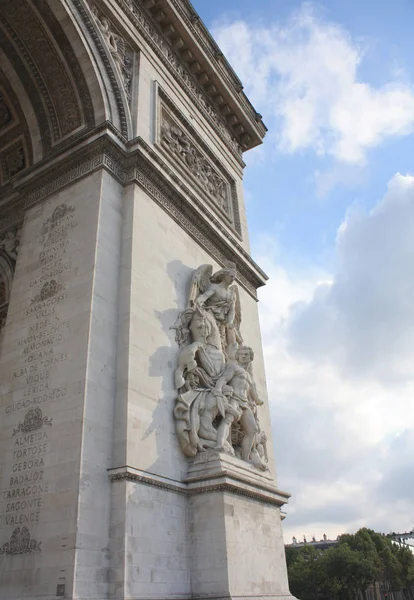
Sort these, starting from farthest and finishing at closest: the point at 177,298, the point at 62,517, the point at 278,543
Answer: the point at 177,298
the point at 278,543
the point at 62,517

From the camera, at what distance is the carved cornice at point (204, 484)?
6.93 metres

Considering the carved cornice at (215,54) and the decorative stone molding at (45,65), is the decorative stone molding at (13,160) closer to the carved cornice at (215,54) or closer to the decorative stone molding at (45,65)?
the decorative stone molding at (45,65)

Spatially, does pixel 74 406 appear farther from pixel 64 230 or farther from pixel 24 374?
pixel 64 230

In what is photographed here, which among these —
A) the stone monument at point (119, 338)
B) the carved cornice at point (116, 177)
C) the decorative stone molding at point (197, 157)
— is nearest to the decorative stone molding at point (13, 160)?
the stone monument at point (119, 338)

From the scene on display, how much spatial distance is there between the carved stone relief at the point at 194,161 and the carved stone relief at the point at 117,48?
1.20m

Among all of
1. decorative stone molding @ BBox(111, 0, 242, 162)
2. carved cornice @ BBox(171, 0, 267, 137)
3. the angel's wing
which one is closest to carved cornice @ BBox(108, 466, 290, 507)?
the angel's wing

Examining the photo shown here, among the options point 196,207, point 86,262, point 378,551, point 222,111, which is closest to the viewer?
point 86,262

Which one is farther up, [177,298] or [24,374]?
[177,298]

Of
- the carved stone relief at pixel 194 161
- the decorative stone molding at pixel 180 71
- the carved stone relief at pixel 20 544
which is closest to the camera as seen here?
the carved stone relief at pixel 20 544

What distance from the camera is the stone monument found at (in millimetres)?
6707

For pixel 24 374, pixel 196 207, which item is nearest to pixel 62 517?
pixel 24 374

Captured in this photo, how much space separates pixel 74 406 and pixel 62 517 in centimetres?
139

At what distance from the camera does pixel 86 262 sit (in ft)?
27.5

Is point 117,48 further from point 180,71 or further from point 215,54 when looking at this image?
point 215,54
